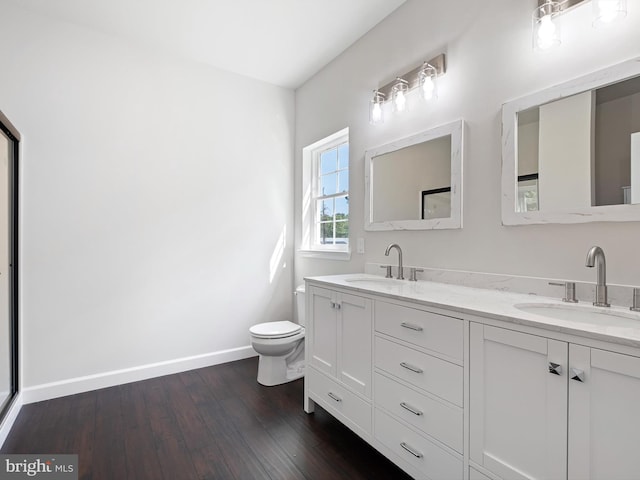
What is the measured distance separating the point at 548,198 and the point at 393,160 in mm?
1048

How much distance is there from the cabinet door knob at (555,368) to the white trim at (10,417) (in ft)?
8.74

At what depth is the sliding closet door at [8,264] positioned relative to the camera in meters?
2.04

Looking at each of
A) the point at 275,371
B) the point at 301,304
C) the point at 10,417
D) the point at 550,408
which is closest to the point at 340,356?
the point at 275,371

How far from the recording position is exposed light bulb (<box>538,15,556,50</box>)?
148 centimetres

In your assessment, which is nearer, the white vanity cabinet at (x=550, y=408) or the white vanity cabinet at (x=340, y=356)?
→ the white vanity cabinet at (x=550, y=408)

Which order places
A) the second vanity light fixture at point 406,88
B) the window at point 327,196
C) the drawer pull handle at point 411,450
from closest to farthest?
1. the drawer pull handle at point 411,450
2. the second vanity light fixture at point 406,88
3. the window at point 327,196

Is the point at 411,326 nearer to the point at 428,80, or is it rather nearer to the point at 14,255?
the point at 428,80

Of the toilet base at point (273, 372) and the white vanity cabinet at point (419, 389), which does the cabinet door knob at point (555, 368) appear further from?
the toilet base at point (273, 372)

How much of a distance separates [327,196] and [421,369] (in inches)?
82.1

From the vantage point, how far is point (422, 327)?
4.75 ft

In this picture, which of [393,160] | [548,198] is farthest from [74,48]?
[548,198]

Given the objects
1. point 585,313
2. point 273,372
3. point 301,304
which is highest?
point 585,313

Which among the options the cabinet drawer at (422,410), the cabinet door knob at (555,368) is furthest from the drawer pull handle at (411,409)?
the cabinet door knob at (555,368)

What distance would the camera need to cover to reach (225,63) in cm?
304
